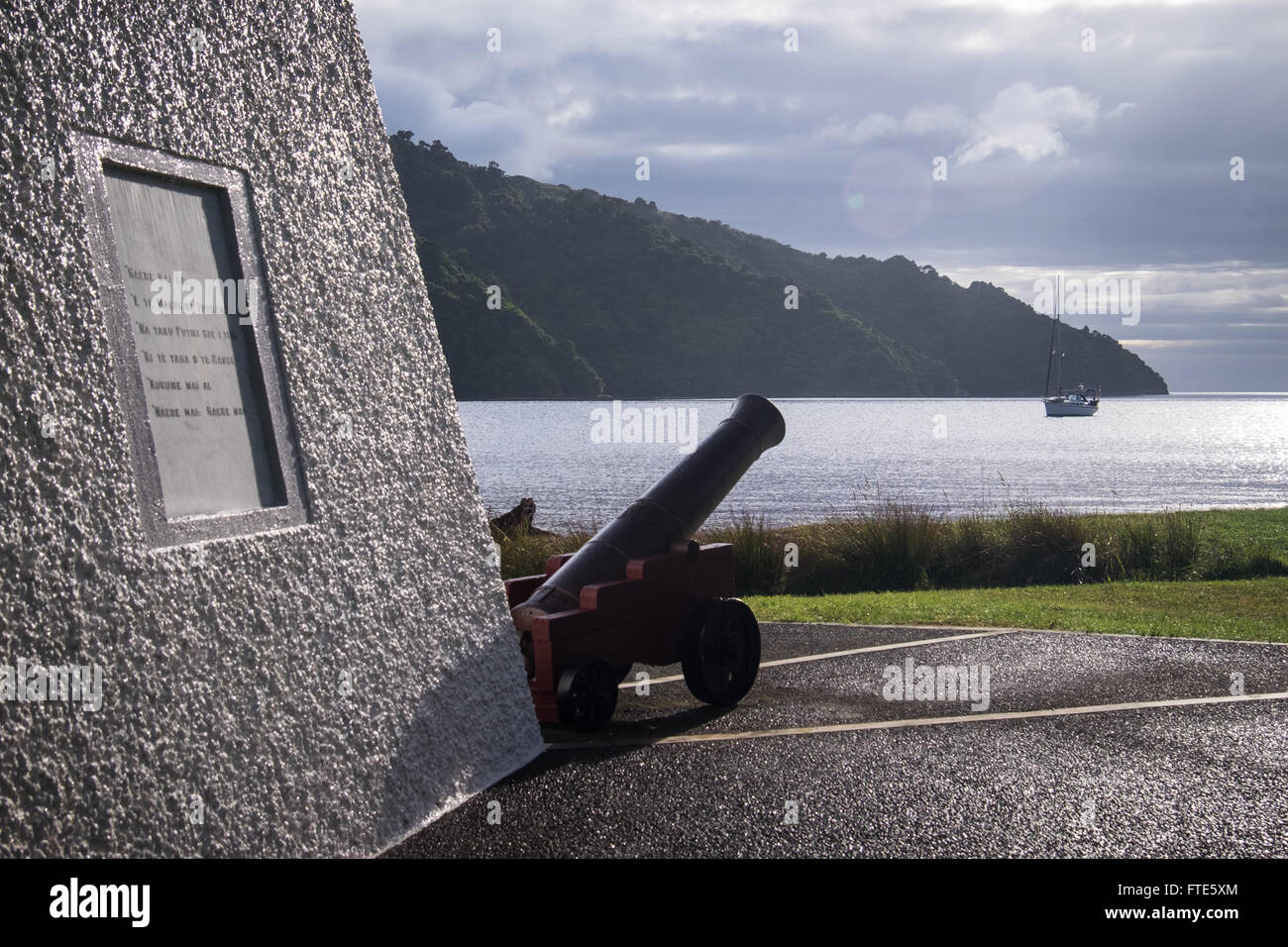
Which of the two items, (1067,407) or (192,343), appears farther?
(1067,407)

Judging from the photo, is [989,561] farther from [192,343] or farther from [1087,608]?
[192,343]

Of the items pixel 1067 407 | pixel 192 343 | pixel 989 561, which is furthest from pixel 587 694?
pixel 1067 407

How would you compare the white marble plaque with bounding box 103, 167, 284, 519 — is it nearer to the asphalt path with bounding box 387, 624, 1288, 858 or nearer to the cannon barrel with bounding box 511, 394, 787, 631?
the asphalt path with bounding box 387, 624, 1288, 858

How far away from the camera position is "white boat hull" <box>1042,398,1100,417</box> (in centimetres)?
14050

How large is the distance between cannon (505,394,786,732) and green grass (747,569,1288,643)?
363 cm

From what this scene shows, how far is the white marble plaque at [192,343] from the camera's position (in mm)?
3658

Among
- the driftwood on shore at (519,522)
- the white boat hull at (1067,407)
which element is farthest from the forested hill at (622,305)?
the driftwood on shore at (519,522)

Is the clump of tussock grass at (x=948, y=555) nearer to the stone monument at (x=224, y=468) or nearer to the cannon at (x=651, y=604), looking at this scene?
the cannon at (x=651, y=604)

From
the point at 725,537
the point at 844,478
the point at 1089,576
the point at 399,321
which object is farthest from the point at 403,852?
the point at 844,478

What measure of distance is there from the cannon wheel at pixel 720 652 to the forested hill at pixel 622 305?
75.0 metres

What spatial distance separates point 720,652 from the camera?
21.9 feet

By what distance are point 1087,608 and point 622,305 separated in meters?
90.4

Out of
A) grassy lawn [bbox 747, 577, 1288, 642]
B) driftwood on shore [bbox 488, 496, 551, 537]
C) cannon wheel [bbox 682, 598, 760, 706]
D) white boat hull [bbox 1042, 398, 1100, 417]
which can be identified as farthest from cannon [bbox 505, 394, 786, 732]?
white boat hull [bbox 1042, 398, 1100, 417]
